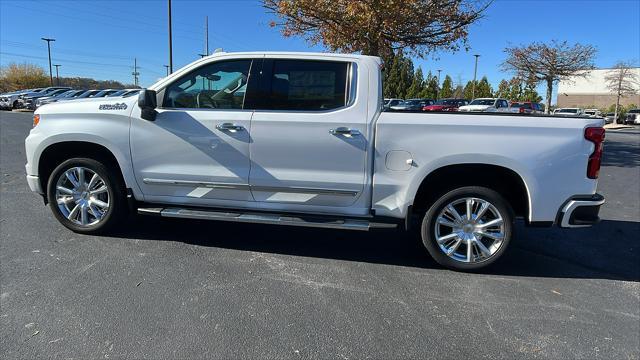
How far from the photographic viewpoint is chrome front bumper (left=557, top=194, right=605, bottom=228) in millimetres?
4090

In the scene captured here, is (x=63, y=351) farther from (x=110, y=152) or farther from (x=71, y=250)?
(x=110, y=152)

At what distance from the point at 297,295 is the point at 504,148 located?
2.21 metres

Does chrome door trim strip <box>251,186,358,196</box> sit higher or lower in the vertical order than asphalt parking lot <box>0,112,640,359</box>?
higher

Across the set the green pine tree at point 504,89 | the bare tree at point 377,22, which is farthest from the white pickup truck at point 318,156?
the green pine tree at point 504,89

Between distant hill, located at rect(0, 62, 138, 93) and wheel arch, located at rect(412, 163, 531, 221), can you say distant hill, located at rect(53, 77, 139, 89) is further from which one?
wheel arch, located at rect(412, 163, 531, 221)

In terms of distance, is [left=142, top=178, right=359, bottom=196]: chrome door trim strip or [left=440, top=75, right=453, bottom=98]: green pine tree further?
[left=440, top=75, right=453, bottom=98]: green pine tree

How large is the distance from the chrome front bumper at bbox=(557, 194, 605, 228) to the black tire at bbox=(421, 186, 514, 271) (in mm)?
442

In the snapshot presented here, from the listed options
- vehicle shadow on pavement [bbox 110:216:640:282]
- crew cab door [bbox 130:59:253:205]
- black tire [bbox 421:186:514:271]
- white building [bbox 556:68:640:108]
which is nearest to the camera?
black tire [bbox 421:186:514:271]

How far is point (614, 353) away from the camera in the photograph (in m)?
3.08

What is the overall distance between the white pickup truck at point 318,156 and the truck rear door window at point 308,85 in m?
0.01

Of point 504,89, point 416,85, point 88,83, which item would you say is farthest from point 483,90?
point 88,83

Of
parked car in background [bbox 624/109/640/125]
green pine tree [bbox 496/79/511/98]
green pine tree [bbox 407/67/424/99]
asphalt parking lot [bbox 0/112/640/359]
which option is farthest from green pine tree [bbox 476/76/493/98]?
asphalt parking lot [bbox 0/112/640/359]

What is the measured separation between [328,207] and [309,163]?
1.55ft

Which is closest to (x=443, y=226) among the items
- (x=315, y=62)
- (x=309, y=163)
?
(x=309, y=163)
